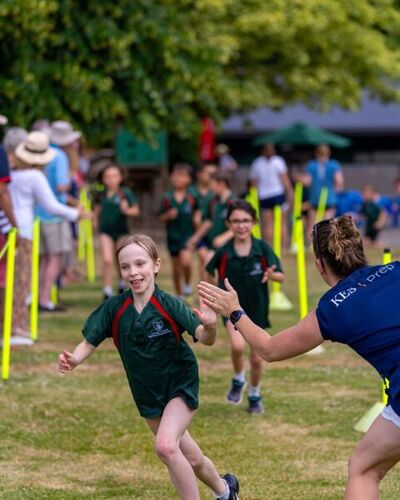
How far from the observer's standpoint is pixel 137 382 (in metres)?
6.50

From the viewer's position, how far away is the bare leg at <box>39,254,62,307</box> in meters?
14.4

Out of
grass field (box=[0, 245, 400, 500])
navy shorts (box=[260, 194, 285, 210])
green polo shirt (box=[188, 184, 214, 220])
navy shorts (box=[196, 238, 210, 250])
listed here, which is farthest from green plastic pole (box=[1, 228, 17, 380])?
navy shorts (box=[260, 194, 285, 210])

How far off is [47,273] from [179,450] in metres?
8.47

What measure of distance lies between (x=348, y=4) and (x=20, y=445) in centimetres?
2445

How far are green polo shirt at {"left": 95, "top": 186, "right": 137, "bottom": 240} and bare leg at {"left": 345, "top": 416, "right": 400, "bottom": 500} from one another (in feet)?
34.4

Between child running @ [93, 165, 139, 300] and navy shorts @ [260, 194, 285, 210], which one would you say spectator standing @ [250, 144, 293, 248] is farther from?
child running @ [93, 165, 139, 300]

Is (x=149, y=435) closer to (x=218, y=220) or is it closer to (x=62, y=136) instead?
(x=218, y=220)

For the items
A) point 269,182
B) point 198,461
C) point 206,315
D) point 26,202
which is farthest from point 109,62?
point 206,315

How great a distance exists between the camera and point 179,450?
6223 millimetres

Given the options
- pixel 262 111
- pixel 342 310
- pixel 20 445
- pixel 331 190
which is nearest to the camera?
pixel 342 310

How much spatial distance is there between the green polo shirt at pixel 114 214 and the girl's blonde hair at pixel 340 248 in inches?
402

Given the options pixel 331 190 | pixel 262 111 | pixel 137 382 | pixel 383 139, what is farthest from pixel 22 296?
pixel 383 139

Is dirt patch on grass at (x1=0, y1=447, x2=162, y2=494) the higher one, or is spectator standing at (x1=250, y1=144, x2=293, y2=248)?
spectator standing at (x1=250, y1=144, x2=293, y2=248)

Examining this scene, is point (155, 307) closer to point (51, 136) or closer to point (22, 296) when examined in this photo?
point (22, 296)
